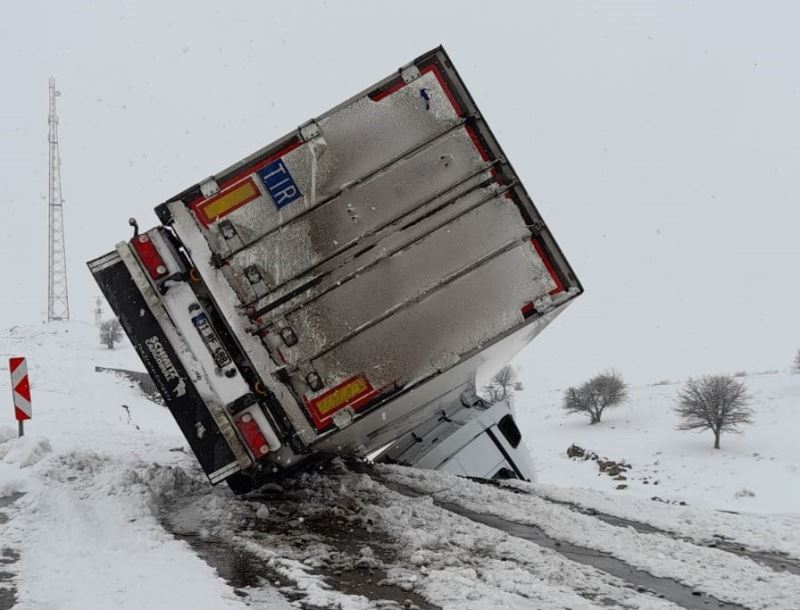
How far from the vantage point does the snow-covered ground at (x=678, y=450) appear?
56.5 ft

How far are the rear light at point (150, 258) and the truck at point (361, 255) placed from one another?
0.93 feet

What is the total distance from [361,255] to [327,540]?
2.02 meters

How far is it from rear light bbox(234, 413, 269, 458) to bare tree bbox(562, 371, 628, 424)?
95.9 feet

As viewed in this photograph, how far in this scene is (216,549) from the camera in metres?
4.50

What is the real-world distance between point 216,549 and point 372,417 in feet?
5.12

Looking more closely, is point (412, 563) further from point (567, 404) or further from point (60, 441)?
point (567, 404)

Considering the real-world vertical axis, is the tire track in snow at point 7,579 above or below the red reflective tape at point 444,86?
below

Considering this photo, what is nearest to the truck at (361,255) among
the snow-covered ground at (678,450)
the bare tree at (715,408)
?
the snow-covered ground at (678,450)

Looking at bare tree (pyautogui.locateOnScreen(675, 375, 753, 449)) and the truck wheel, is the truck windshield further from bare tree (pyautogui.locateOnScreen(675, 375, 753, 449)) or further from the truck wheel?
bare tree (pyautogui.locateOnScreen(675, 375, 753, 449))

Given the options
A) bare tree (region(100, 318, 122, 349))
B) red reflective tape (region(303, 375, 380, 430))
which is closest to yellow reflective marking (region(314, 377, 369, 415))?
red reflective tape (region(303, 375, 380, 430))

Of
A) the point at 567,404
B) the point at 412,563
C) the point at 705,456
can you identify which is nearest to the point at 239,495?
the point at 412,563

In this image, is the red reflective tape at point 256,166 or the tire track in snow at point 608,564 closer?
the tire track in snow at point 608,564

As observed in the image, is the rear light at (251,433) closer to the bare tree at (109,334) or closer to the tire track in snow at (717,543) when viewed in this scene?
the tire track in snow at (717,543)

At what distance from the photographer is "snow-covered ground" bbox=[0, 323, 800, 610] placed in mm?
3570
